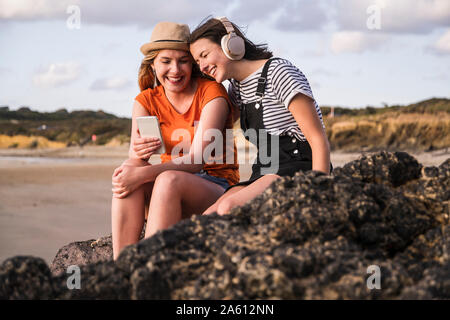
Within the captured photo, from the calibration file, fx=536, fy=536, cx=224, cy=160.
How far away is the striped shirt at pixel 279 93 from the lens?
326cm

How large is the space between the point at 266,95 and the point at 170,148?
831 millimetres

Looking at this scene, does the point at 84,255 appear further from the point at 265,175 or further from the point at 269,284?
the point at 269,284

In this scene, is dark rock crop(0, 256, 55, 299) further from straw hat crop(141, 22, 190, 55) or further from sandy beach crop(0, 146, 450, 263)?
sandy beach crop(0, 146, 450, 263)

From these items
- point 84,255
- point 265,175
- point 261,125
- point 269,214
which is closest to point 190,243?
point 269,214

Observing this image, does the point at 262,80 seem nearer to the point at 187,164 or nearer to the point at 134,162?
the point at 187,164

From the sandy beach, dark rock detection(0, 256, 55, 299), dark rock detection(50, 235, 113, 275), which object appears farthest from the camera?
A: the sandy beach

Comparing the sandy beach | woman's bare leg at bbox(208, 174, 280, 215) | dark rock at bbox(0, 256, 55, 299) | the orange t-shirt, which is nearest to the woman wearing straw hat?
the orange t-shirt

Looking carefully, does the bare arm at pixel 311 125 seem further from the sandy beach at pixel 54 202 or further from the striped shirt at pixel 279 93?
the sandy beach at pixel 54 202

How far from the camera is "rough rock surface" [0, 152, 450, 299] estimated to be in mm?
1993

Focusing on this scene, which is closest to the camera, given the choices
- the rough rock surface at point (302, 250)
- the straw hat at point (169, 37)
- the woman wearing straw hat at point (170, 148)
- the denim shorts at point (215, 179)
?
the rough rock surface at point (302, 250)

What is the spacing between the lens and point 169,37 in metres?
3.59

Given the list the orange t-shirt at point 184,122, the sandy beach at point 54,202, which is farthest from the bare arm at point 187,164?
the sandy beach at point 54,202

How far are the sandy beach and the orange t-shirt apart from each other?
379cm

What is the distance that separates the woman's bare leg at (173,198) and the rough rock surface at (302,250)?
63 cm
